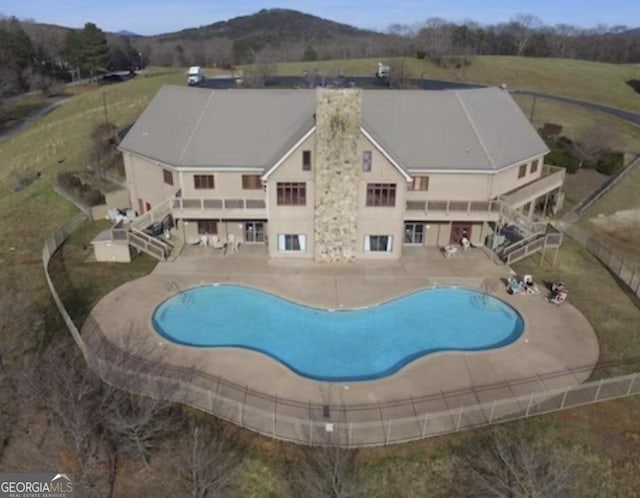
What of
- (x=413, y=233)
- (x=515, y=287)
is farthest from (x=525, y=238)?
(x=413, y=233)

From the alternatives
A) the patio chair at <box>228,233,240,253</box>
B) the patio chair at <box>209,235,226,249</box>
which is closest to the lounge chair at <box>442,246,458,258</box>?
the patio chair at <box>228,233,240,253</box>

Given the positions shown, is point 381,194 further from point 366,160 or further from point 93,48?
point 93,48

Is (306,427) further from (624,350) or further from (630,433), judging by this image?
(624,350)

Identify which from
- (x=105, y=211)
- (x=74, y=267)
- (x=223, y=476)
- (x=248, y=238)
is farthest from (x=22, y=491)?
(x=105, y=211)

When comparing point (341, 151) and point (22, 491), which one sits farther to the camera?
point (341, 151)

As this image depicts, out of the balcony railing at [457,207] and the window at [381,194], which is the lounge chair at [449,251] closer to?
the balcony railing at [457,207]

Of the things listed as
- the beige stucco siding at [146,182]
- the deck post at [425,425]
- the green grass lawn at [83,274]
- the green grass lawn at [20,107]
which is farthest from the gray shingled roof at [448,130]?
the green grass lawn at [20,107]

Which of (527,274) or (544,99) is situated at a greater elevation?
(544,99)
